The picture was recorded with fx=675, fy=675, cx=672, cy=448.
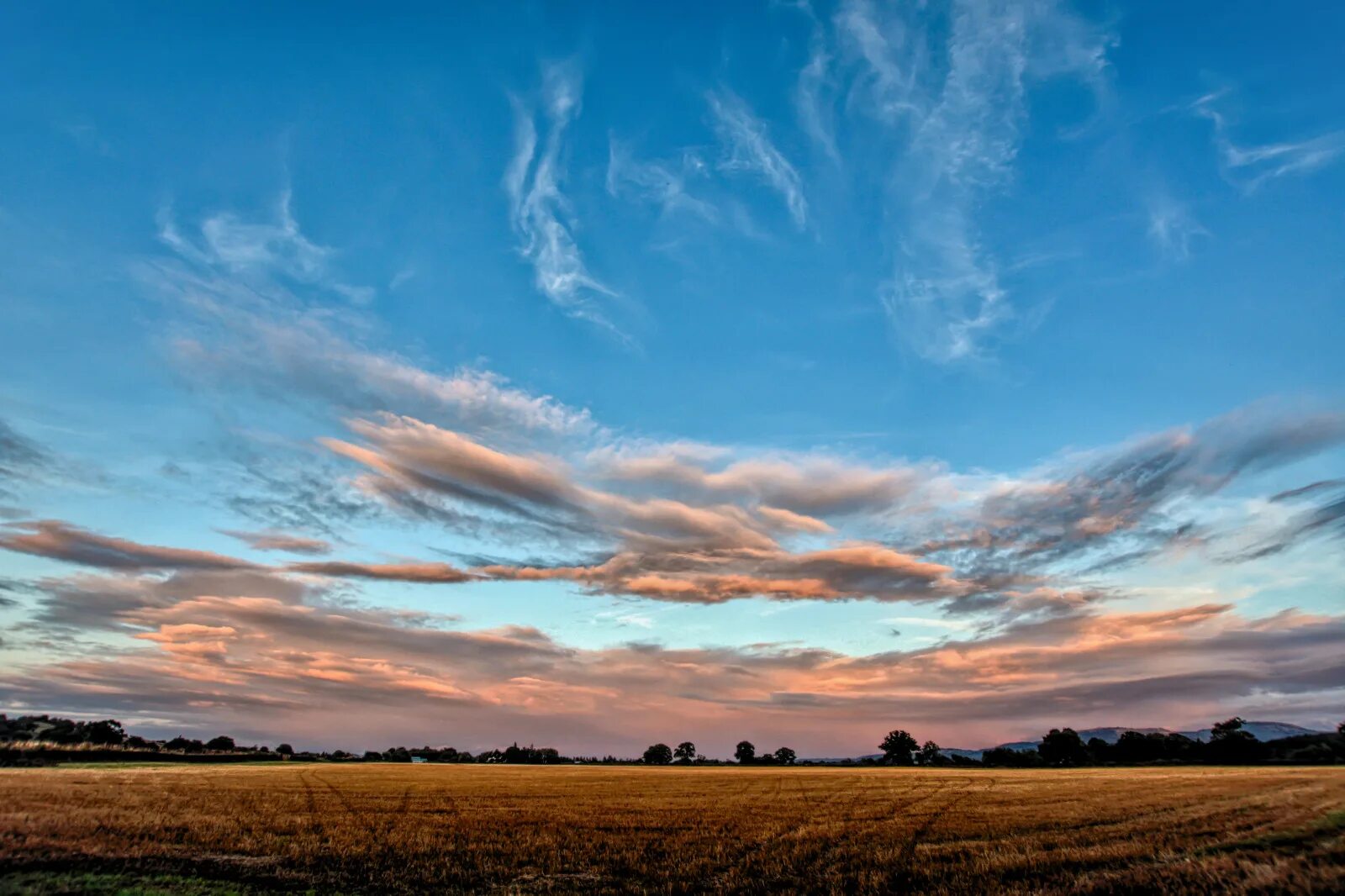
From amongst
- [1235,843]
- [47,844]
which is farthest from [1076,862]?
[47,844]

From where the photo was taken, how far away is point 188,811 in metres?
35.8

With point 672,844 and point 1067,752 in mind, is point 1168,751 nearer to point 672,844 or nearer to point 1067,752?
point 1067,752

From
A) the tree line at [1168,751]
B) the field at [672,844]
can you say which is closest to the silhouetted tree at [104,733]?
the field at [672,844]

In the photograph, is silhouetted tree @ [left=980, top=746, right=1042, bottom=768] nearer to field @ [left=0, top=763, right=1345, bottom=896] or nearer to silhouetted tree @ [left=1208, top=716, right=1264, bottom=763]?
silhouetted tree @ [left=1208, top=716, right=1264, bottom=763]

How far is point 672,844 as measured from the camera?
90.5 feet

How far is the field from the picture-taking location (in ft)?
64.1

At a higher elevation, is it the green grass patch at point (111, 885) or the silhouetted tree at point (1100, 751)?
the silhouetted tree at point (1100, 751)

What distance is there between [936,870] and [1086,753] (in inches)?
8534

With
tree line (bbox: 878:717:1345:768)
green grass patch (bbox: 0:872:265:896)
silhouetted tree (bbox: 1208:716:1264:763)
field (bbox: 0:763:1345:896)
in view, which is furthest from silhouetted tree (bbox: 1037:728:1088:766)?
green grass patch (bbox: 0:872:265:896)

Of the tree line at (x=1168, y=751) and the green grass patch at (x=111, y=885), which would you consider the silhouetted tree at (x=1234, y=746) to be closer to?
the tree line at (x=1168, y=751)

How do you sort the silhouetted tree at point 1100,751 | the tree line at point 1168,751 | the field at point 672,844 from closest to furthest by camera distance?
the field at point 672,844
the tree line at point 1168,751
the silhouetted tree at point 1100,751

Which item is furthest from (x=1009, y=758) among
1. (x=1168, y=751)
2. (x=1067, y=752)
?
(x=1168, y=751)

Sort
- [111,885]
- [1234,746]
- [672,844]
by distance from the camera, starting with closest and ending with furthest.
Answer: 1. [111,885]
2. [672,844]
3. [1234,746]

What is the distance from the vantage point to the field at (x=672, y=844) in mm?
19531
